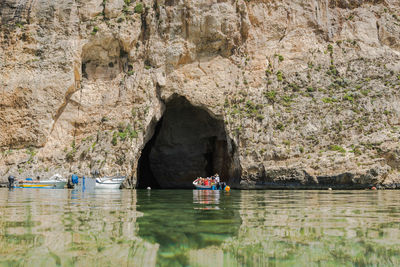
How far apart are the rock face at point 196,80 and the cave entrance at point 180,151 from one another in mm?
3534

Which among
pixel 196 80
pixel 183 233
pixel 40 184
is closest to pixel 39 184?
pixel 40 184

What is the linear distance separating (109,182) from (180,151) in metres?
14.1

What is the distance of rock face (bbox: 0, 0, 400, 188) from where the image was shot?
30547mm

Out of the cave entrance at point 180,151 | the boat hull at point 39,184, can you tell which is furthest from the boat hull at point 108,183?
the cave entrance at point 180,151

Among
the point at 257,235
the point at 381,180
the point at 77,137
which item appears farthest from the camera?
the point at 77,137

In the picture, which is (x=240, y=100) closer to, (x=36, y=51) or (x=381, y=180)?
(x=381, y=180)

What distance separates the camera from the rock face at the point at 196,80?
30.5m

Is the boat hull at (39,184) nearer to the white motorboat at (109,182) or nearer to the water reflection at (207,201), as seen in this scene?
the white motorboat at (109,182)

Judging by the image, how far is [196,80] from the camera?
33812 millimetres

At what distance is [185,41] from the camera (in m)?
34.0


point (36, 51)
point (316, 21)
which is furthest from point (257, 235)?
point (316, 21)

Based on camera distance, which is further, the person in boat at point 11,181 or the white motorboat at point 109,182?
the white motorboat at point 109,182

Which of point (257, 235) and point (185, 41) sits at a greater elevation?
point (185, 41)

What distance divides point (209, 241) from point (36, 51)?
3269cm
